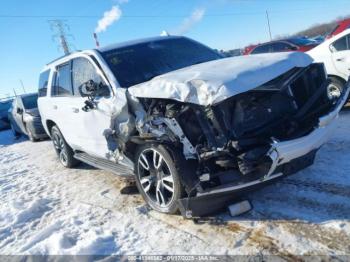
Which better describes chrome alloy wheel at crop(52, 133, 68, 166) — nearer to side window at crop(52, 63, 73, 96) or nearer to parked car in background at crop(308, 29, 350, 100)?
side window at crop(52, 63, 73, 96)

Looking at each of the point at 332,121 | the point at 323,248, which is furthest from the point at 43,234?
the point at 332,121

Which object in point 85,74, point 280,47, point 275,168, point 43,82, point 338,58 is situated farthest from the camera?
point 280,47

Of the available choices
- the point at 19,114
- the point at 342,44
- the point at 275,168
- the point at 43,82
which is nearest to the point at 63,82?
the point at 43,82

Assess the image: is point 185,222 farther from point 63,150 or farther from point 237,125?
point 63,150

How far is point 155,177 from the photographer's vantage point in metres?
3.83

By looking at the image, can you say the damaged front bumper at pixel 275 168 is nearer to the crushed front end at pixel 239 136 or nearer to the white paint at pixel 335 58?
the crushed front end at pixel 239 136

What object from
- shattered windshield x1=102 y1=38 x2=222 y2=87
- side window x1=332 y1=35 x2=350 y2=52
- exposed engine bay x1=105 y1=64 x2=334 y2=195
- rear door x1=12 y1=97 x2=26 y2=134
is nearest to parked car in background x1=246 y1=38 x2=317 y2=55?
side window x1=332 y1=35 x2=350 y2=52

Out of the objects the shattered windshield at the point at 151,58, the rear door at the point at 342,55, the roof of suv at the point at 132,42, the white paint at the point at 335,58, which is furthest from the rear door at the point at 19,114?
the rear door at the point at 342,55

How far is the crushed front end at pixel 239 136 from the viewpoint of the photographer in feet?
10.2

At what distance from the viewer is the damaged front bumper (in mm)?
3072

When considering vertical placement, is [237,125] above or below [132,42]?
below

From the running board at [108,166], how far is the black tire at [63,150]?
Result: 0.64m

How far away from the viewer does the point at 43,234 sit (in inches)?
155

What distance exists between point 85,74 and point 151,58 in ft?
3.37
